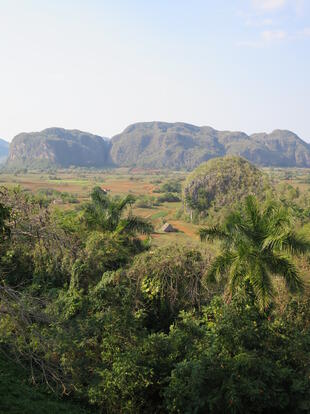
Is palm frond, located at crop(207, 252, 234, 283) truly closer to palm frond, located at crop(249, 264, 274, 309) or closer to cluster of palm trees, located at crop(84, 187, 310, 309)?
cluster of palm trees, located at crop(84, 187, 310, 309)

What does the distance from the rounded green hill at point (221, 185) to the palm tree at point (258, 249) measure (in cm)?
2836

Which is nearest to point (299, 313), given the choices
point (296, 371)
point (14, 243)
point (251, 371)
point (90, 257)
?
point (296, 371)

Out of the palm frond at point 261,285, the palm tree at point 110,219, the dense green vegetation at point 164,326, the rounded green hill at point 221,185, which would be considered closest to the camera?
the dense green vegetation at point 164,326

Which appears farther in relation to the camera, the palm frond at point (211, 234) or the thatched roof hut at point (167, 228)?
the thatched roof hut at point (167, 228)

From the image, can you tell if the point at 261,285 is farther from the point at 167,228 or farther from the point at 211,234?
the point at 167,228

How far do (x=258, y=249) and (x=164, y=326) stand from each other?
11.1 feet

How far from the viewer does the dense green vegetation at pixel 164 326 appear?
6.85 m

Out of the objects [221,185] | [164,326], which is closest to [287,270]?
[164,326]

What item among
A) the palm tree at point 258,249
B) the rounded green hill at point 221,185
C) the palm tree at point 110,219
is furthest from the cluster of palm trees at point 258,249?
the rounded green hill at point 221,185

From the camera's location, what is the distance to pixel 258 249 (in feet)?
31.6

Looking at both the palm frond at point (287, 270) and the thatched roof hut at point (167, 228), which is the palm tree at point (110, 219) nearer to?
the palm frond at point (287, 270)

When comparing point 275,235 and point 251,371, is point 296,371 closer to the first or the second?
point 251,371

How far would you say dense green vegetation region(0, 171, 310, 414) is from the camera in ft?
22.5

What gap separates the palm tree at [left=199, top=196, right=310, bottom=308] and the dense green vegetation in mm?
27
